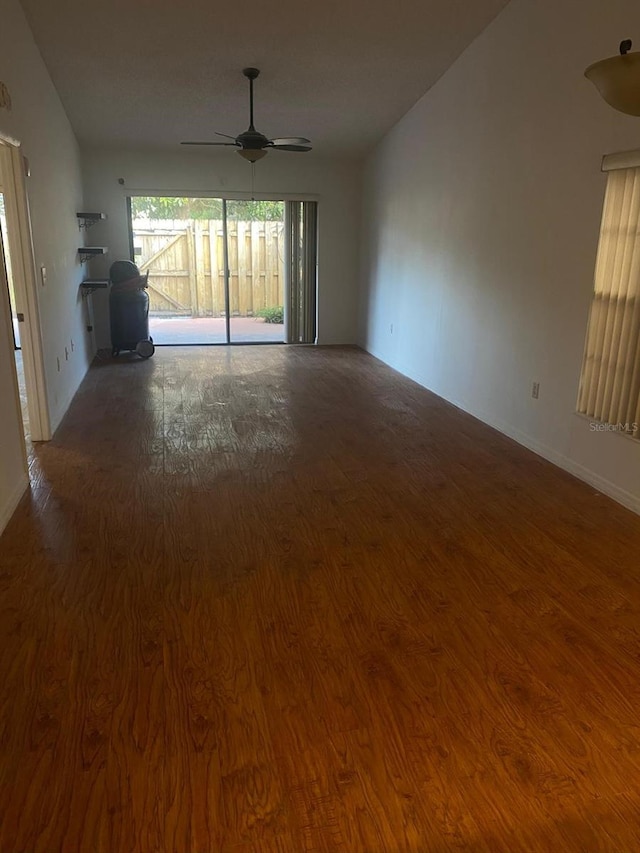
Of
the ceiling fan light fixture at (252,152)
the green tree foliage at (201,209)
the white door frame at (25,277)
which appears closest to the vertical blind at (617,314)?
the ceiling fan light fixture at (252,152)

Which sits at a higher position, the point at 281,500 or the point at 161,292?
the point at 161,292

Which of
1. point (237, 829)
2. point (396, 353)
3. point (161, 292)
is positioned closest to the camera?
point (237, 829)

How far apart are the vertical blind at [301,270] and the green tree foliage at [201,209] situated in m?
1.13

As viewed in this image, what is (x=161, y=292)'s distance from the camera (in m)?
10.6

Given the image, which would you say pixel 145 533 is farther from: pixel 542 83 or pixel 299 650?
pixel 542 83

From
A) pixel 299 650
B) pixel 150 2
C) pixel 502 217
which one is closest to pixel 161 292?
pixel 150 2

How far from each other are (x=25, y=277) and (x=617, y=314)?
3647 millimetres

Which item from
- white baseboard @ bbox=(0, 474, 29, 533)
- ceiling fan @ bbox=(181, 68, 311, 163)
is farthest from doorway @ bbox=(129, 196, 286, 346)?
white baseboard @ bbox=(0, 474, 29, 533)

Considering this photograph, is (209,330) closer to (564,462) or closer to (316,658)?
(564,462)

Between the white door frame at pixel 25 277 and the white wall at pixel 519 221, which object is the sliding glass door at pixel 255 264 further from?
the white door frame at pixel 25 277

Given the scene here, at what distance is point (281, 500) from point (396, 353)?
14.1 feet

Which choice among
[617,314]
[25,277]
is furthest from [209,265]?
[617,314]

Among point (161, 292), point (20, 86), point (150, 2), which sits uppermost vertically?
point (150, 2)

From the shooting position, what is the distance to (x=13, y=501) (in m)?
3.14
